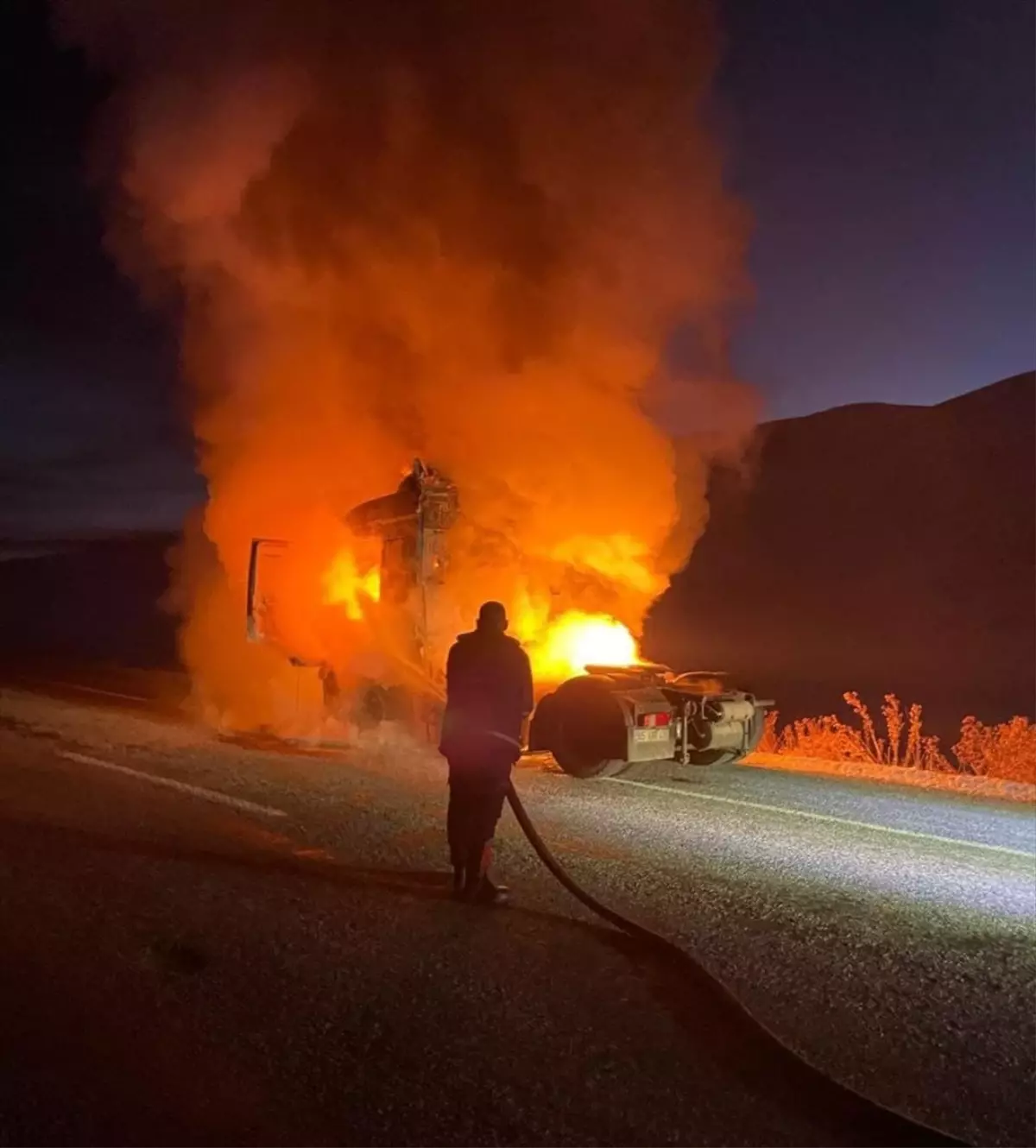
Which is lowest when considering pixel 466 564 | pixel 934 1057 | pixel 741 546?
pixel 934 1057

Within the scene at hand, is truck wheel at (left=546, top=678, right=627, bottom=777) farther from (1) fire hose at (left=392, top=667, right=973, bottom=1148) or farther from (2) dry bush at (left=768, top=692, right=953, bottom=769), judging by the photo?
(1) fire hose at (left=392, top=667, right=973, bottom=1148)

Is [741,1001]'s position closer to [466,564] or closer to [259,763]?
[259,763]

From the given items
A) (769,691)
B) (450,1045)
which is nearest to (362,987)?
(450,1045)

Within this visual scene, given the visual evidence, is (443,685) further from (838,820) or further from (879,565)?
(879,565)

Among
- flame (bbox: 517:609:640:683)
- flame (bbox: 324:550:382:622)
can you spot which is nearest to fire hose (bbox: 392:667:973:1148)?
flame (bbox: 517:609:640:683)

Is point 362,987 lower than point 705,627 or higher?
lower

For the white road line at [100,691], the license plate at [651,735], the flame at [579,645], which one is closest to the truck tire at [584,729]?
the license plate at [651,735]

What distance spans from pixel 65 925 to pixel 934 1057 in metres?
4.29

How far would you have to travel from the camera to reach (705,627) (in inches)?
1923

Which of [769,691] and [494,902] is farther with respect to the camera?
[769,691]

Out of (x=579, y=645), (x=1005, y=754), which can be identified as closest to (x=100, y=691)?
(x=579, y=645)

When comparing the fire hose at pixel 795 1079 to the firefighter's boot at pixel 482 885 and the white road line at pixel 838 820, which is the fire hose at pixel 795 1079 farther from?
the white road line at pixel 838 820

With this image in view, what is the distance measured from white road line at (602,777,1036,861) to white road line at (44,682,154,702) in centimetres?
1070

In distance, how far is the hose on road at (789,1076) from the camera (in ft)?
11.7
